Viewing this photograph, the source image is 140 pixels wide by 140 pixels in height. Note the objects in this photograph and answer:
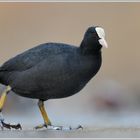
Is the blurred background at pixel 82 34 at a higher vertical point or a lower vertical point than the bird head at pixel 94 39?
lower

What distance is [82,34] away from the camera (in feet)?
90.8

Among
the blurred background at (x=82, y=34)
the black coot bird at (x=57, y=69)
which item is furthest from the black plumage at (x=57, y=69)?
the blurred background at (x=82, y=34)

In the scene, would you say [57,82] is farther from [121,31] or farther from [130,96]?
[121,31]

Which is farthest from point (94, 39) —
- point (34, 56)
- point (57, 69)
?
point (34, 56)

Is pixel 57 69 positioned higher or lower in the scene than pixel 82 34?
higher

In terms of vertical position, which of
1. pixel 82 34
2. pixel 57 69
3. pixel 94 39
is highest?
pixel 94 39

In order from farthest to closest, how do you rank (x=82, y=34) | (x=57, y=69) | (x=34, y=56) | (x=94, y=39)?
(x=82, y=34)
(x=34, y=56)
(x=94, y=39)
(x=57, y=69)

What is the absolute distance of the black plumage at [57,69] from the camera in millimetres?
11852

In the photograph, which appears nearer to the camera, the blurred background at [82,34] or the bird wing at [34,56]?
the bird wing at [34,56]

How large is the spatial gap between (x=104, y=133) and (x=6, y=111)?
40.9ft

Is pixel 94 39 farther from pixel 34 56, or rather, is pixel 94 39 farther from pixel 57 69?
pixel 34 56

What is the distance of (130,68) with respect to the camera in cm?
2828

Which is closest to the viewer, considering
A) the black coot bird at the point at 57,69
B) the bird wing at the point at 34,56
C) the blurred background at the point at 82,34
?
the black coot bird at the point at 57,69

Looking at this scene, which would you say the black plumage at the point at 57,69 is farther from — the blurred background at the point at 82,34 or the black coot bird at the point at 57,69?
the blurred background at the point at 82,34
